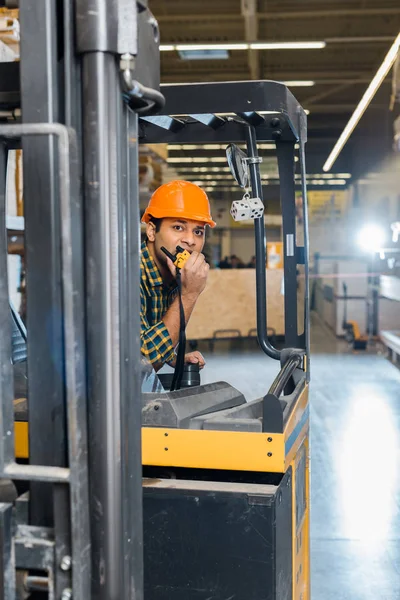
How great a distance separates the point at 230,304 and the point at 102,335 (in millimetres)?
12400

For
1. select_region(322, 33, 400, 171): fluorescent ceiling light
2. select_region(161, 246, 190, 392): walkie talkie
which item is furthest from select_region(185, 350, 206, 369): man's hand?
select_region(322, 33, 400, 171): fluorescent ceiling light

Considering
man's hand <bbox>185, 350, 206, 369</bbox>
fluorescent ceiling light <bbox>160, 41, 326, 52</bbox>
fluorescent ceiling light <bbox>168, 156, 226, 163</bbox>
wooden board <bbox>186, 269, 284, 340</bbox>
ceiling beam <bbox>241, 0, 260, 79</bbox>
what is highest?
ceiling beam <bbox>241, 0, 260, 79</bbox>

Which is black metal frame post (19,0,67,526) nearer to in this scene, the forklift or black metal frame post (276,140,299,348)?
the forklift

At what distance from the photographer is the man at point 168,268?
2.51 meters

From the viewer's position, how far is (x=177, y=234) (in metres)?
3.07

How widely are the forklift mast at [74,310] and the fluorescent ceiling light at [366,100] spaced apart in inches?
419

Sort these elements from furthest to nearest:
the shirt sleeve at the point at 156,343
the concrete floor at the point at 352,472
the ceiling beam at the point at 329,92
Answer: the ceiling beam at the point at 329,92
the concrete floor at the point at 352,472
the shirt sleeve at the point at 156,343

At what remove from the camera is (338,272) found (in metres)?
15.5

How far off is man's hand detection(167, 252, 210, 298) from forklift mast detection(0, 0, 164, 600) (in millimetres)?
1081

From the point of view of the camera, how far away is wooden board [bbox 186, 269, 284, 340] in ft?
44.4

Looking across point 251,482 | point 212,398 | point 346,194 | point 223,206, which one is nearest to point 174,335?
point 212,398

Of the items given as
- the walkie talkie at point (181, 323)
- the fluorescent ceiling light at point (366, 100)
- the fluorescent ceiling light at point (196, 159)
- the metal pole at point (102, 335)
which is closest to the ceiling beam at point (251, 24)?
the fluorescent ceiling light at point (366, 100)

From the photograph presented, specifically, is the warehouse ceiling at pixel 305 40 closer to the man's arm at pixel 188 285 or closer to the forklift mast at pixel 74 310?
the man's arm at pixel 188 285

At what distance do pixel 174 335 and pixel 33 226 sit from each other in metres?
1.21
